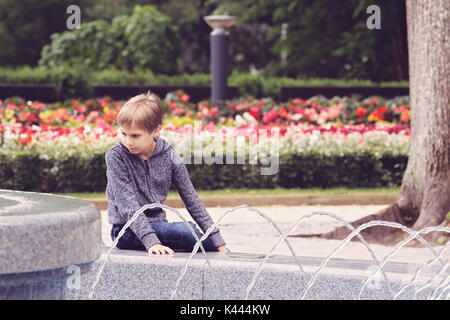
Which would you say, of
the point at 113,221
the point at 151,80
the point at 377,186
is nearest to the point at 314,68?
the point at 151,80

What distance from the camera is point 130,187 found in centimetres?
450

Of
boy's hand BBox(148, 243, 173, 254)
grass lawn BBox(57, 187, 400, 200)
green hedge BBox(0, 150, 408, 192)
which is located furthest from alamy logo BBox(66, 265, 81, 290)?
green hedge BBox(0, 150, 408, 192)

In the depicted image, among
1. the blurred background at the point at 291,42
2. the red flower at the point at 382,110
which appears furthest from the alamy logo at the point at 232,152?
the blurred background at the point at 291,42

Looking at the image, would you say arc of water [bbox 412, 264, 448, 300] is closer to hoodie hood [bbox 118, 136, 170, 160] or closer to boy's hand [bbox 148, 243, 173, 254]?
boy's hand [bbox 148, 243, 173, 254]

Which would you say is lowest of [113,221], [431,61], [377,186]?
[377,186]

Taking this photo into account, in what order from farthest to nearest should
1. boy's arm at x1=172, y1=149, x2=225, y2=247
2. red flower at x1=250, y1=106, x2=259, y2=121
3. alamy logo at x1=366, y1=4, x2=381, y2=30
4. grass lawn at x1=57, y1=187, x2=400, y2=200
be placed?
alamy logo at x1=366, y1=4, x2=381, y2=30
red flower at x1=250, y1=106, x2=259, y2=121
grass lawn at x1=57, y1=187, x2=400, y2=200
boy's arm at x1=172, y1=149, x2=225, y2=247

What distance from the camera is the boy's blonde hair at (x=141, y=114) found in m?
4.32

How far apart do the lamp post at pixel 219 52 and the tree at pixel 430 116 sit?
21.5ft

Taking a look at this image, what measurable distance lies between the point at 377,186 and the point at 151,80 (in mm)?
8958

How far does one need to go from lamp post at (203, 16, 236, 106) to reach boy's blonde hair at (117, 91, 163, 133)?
33.3ft

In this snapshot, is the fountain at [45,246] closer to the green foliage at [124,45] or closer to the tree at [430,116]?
the tree at [430,116]

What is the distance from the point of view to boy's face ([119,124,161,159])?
4.38 metres
